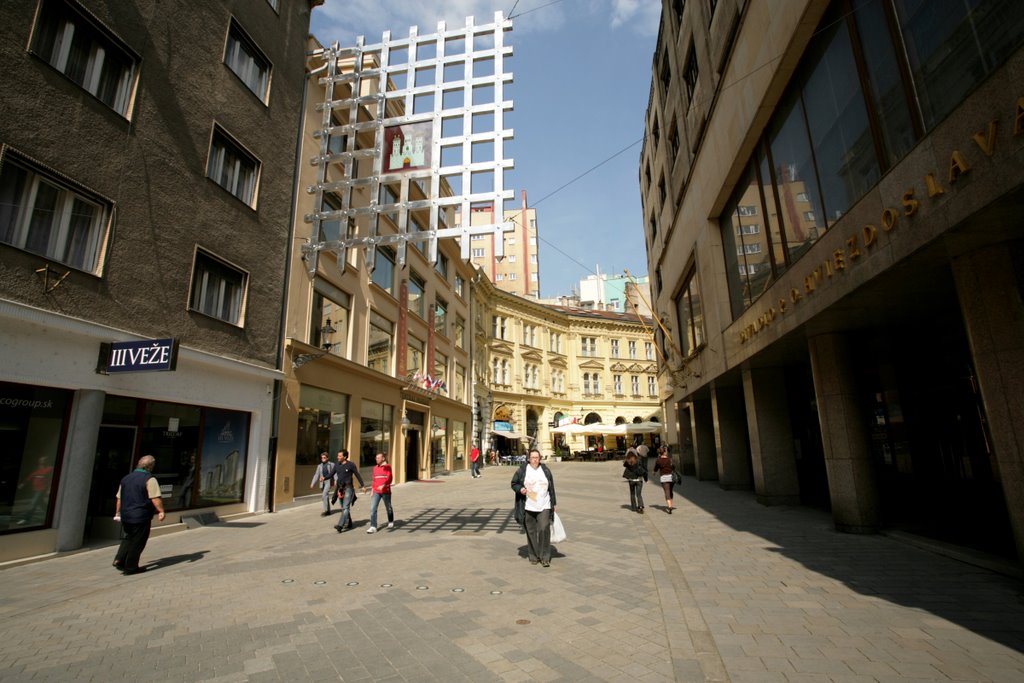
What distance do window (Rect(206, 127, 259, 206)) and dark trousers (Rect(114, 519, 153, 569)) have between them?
29.2ft

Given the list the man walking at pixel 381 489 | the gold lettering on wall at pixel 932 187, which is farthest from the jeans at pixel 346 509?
the gold lettering on wall at pixel 932 187

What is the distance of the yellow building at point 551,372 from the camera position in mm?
43719

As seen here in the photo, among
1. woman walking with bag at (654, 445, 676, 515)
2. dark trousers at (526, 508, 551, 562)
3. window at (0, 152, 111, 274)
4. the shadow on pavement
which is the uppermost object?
window at (0, 152, 111, 274)

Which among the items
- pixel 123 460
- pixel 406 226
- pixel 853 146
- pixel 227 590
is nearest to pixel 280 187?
pixel 406 226

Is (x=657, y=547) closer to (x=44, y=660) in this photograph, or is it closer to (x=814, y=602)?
(x=814, y=602)

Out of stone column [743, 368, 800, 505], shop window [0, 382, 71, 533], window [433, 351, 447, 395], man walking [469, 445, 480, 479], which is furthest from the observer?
window [433, 351, 447, 395]

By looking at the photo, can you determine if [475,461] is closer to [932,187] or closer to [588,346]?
[932,187]

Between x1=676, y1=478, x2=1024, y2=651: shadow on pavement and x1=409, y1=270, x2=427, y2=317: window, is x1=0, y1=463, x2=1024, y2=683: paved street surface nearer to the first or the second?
x1=676, y1=478, x2=1024, y2=651: shadow on pavement

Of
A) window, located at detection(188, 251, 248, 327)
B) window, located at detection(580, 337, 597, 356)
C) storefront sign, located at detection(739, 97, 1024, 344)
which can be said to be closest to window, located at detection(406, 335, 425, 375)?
window, located at detection(188, 251, 248, 327)

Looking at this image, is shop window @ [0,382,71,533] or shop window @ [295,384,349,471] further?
shop window @ [295,384,349,471]

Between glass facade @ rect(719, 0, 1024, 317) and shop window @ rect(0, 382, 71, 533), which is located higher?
glass facade @ rect(719, 0, 1024, 317)

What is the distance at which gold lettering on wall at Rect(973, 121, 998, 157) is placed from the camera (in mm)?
4684

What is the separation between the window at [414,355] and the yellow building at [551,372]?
11.3 meters

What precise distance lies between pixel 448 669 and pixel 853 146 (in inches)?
360
